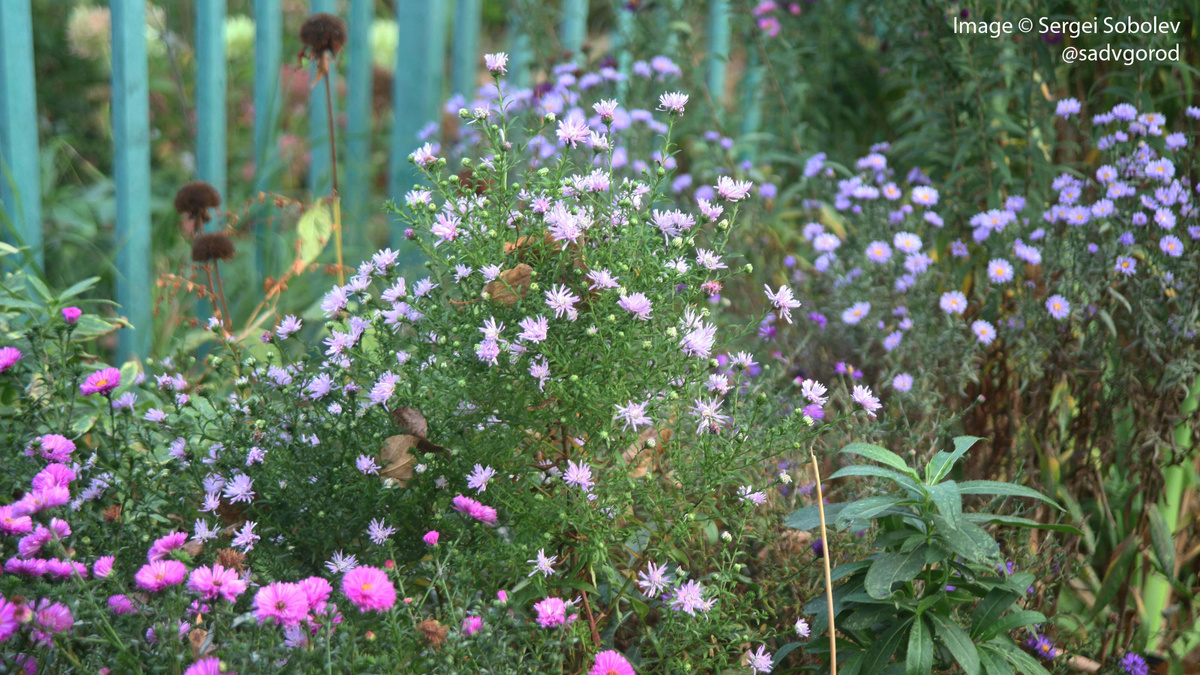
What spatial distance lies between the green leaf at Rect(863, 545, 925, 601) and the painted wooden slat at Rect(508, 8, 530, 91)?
8.48 feet

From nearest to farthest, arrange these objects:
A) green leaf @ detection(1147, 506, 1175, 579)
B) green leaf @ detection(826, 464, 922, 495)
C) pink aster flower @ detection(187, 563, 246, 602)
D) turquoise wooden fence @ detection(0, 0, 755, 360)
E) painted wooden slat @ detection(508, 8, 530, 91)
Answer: pink aster flower @ detection(187, 563, 246, 602), green leaf @ detection(826, 464, 922, 495), green leaf @ detection(1147, 506, 1175, 579), turquoise wooden fence @ detection(0, 0, 755, 360), painted wooden slat @ detection(508, 8, 530, 91)

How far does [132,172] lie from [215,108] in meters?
0.34

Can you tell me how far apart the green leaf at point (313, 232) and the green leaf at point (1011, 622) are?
75.0 inches

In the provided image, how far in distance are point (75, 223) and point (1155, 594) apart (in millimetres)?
3418

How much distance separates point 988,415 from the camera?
2332mm

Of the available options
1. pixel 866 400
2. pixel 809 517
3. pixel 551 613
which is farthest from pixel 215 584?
pixel 866 400

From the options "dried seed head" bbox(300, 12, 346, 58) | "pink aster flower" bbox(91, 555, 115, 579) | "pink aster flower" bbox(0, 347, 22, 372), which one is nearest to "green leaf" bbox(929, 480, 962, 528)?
"pink aster flower" bbox(91, 555, 115, 579)

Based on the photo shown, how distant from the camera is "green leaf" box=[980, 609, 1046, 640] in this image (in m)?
1.45

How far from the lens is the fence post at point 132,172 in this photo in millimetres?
2514

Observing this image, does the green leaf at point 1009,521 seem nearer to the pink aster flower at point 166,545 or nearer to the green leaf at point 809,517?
the green leaf at point 809,517

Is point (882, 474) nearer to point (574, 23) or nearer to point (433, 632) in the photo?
point (433, 632)

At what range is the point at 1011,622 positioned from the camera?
1.47 metres

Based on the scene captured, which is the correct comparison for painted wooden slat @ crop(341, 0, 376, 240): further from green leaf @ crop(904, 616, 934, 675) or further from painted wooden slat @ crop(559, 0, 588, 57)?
green leaf @ crop(904, 616, 934, 675)

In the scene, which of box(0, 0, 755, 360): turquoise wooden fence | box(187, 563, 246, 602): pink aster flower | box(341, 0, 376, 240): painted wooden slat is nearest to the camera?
box(187, 563, 246, 602): pink aster flower
